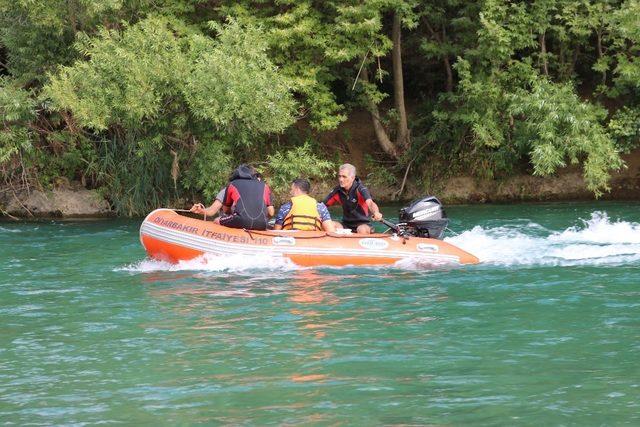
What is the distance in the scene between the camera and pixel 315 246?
11906 mm

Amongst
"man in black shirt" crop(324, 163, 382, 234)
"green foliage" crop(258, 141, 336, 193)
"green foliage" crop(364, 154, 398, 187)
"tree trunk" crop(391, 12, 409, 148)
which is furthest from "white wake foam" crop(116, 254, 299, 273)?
"tree trunk" crop(391, 12, 409, 148)

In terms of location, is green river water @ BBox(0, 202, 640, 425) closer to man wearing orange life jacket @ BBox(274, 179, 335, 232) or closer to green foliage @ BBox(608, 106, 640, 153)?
man wearing orange life jacket @ BBox(274, 179, 335, 232)

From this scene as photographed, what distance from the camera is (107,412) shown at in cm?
636

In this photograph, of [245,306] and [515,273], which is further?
[515,273]

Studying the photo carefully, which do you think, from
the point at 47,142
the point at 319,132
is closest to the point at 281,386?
the point at 47,142

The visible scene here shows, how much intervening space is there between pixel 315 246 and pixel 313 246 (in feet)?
0.08

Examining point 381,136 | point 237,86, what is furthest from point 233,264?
point 381,136

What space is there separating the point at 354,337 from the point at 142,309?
257 centimetres

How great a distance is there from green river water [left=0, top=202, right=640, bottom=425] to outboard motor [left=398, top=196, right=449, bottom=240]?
768 millimetres

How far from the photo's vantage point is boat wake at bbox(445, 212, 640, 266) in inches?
484

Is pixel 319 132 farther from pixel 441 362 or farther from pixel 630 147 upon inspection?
pixel 441 362

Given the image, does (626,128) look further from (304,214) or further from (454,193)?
(304,214)

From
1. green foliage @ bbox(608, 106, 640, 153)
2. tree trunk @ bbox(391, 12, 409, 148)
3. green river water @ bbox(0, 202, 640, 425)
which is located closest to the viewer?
green river water @ bbox(0, 202, 640, 425)

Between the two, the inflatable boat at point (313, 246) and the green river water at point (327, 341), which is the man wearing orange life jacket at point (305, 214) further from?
the green river water at point (327, 341)
